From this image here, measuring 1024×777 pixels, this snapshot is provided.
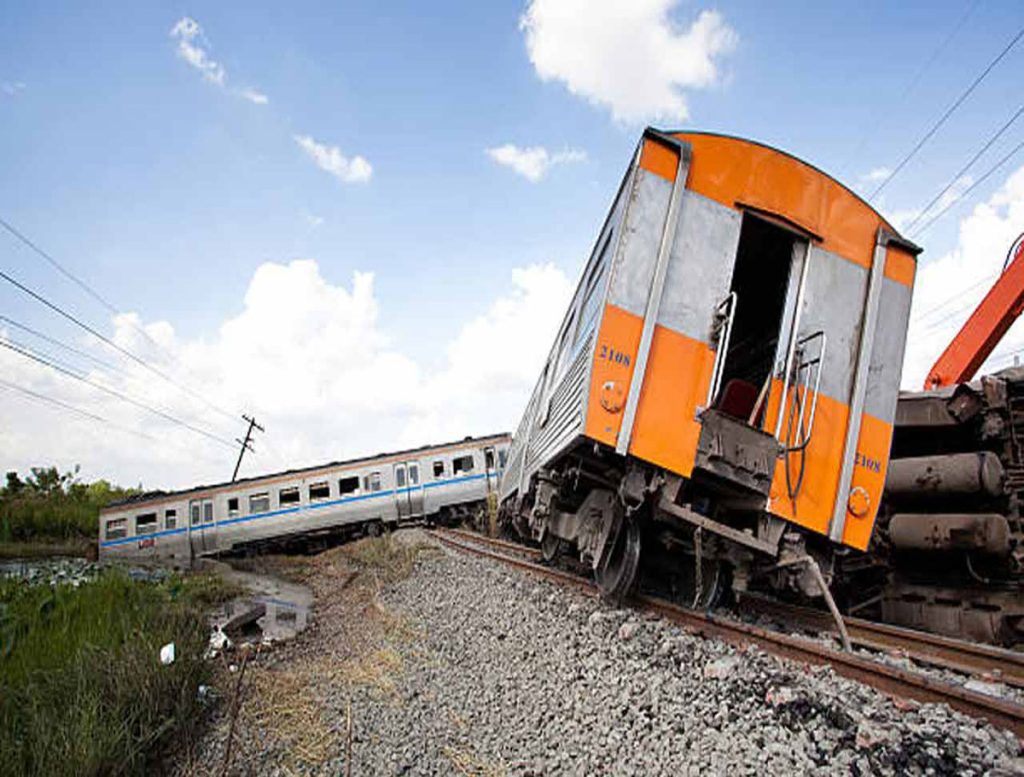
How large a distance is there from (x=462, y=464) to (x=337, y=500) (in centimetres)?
431

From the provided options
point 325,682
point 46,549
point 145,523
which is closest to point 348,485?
point 145,523

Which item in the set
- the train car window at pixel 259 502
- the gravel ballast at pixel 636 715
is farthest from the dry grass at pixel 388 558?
the train car window at pixel 259 502

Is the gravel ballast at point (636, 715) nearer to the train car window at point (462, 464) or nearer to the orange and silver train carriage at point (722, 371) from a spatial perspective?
the orange and silver train carriage at point (722, 371)

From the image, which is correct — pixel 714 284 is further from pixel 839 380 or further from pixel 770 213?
pixel 839 380

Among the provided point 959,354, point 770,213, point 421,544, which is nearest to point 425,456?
point 421,544

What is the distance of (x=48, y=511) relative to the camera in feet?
93.1

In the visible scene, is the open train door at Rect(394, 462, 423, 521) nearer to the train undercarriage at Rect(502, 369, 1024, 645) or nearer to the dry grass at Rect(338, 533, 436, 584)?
the dry grass at Rect(338, 533, 436, 584)

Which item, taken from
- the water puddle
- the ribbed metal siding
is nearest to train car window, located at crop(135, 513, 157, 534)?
the water puddle

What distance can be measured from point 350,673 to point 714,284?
390 centimetres

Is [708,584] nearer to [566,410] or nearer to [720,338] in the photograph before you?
[566,410]

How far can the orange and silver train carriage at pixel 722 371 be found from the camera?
160 inches

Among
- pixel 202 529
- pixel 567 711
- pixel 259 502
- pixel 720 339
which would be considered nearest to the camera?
pixel 567 711

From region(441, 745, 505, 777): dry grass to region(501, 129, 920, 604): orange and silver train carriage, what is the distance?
197cm

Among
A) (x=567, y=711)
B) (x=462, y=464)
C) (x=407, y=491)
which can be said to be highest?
(x=462, y=464)
